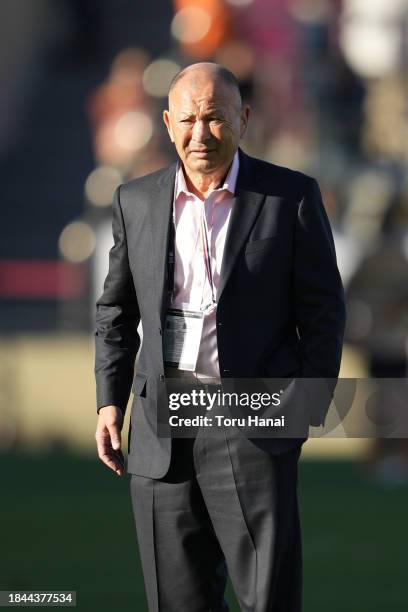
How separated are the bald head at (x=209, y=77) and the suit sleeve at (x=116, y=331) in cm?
34

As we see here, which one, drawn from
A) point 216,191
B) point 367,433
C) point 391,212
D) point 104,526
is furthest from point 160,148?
point 216,191

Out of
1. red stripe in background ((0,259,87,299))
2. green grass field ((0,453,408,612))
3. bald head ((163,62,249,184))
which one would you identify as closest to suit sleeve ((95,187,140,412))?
bald head ((163,62,249,184))

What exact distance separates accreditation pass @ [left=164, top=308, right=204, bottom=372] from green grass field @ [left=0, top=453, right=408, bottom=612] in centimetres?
207

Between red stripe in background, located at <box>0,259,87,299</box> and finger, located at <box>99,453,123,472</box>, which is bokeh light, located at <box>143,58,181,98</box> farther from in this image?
finger, located at <box>99,453,123,472</box>

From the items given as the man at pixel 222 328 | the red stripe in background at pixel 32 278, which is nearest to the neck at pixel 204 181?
the man at pixel 222 328

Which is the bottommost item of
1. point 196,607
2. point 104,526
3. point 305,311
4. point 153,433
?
point 104,526

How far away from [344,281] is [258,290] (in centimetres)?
611

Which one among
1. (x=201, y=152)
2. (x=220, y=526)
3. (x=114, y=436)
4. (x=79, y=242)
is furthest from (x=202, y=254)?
(x=79, y=242)

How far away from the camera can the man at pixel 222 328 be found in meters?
3.20

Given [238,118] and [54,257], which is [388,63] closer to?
[54,257]

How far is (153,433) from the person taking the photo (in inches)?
129

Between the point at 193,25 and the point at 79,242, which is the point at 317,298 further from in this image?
the point at 79,242

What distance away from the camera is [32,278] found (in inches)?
607

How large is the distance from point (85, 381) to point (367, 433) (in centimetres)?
188
